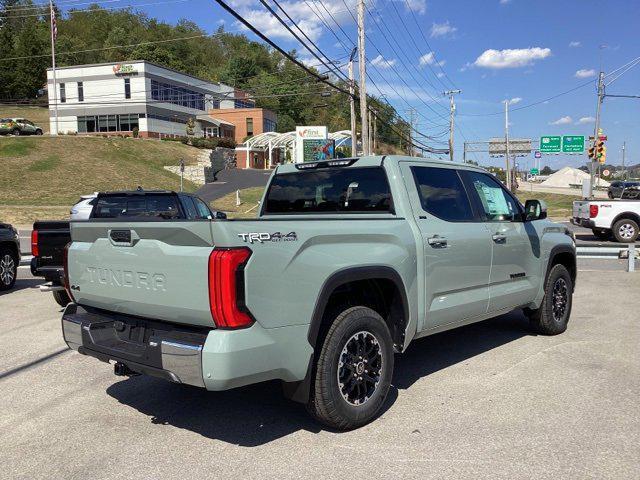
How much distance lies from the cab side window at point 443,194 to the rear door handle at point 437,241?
264 mm

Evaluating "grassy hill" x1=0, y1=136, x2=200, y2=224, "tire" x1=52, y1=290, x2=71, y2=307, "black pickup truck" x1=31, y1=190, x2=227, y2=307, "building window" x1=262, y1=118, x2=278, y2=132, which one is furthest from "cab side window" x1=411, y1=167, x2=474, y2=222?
"building window" x1=262, y1=118, x2=278, y2=132

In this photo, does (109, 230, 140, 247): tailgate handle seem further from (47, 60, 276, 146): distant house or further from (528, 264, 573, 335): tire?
(47, 60, 276, 146): distant house

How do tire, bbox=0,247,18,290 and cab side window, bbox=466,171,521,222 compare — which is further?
tire, bbox=0,247,18,290

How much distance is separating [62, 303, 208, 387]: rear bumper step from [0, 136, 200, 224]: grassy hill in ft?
83.7

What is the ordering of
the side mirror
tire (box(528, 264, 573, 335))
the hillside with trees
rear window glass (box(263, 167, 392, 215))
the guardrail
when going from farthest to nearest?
the hillside with trees → the guardrail → tire (box(528, 264, 573, 335)) → the side mirror → rear window glass (box(263, 167, 392, 215))

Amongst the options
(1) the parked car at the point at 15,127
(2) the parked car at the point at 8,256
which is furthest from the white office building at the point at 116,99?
(2) the parked car at the point at 8,256

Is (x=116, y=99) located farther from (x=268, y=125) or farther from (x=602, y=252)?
(x=602, y=252)

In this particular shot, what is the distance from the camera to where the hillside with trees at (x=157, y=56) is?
90.6m

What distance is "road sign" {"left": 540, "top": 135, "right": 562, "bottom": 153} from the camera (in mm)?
59844

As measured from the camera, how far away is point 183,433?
3928mm

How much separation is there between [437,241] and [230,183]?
4392 centimetres

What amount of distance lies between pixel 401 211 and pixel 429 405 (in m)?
1.60

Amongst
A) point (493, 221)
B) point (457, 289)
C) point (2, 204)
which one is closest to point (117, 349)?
point (457, 289)

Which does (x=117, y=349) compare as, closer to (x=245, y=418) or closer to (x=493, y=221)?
(x=245, y=418)
